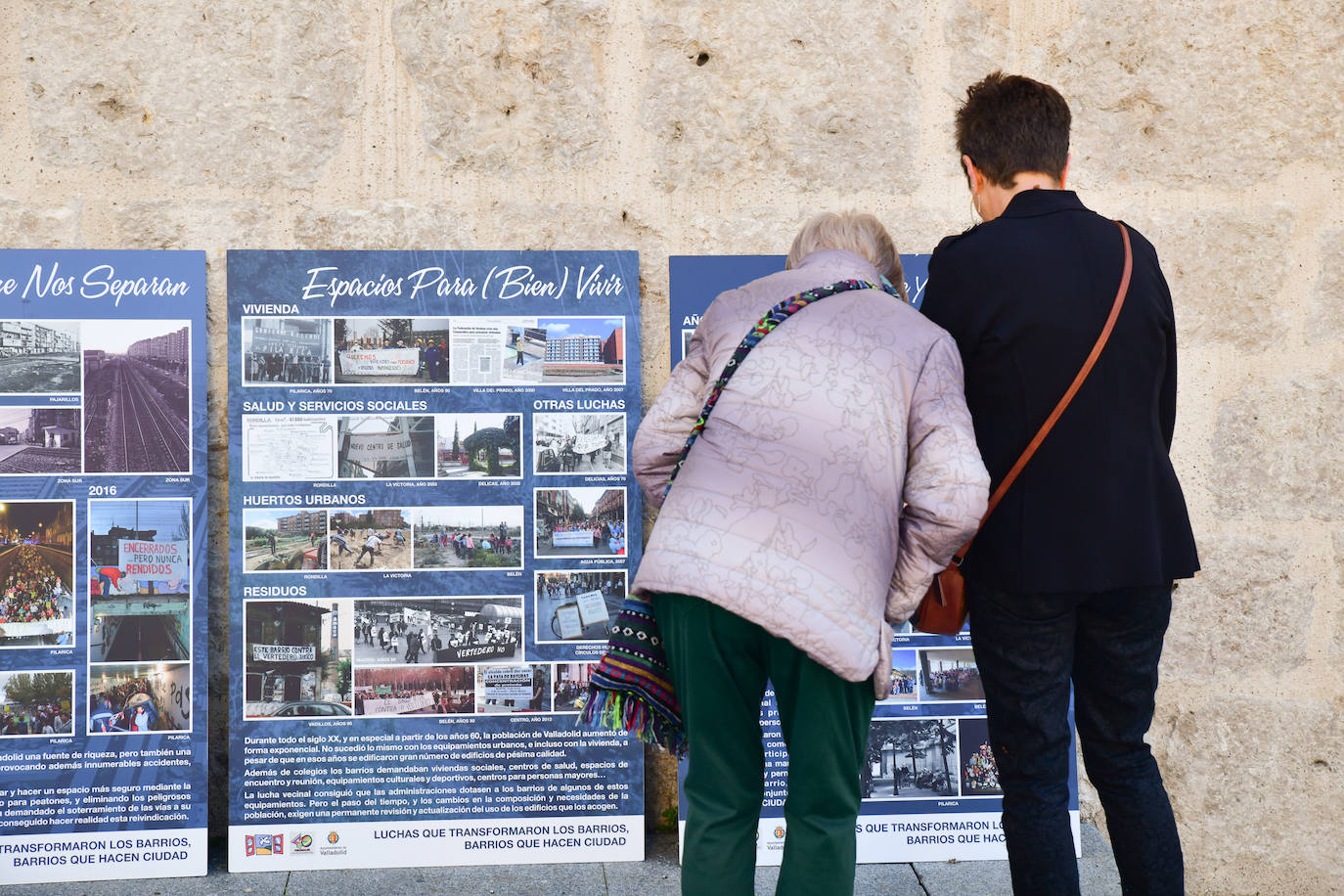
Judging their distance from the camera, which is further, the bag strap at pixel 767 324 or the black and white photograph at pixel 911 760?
the black and white photograph at pixel 911 760

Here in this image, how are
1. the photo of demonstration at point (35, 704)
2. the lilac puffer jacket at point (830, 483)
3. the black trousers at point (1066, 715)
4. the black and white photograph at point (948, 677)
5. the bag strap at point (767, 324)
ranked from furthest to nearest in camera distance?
the black and white photograph at point (948, 677) → the photo of demonstration at point (35, 704) → the black trousers at point (1066, 715) → the bag strap at point (767, 324) → the lilac puffer jacket at point (830, 483)

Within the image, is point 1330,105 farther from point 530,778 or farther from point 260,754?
point 260,754

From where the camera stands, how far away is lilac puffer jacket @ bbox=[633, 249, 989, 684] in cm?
180

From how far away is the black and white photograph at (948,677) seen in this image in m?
2.94

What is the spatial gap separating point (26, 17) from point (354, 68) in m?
0.84

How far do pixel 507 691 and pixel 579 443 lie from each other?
667 mm

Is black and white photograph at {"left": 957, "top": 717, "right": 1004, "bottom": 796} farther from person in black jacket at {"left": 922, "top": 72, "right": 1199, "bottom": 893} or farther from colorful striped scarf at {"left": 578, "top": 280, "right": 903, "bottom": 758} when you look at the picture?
colorful striped scarf at {"left": 578, "top": 280, "right": 903, "bottom": 758}

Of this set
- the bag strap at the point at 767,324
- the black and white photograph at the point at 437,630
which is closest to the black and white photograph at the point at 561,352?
the black and white photograph at the point at 437,630

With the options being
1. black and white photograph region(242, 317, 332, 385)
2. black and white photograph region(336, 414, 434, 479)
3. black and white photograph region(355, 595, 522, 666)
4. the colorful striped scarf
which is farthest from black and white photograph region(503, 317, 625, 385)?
the colorful striped scarf

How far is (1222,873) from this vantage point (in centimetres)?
315

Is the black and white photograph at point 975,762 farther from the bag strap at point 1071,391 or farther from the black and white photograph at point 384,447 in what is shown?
the black and white photograph at point 384,447

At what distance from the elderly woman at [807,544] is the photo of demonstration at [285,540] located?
3.97 feet

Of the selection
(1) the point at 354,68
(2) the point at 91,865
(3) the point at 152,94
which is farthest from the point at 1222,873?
(3) the point at 152,94

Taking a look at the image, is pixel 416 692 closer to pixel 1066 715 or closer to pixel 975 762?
pixel 975 762
